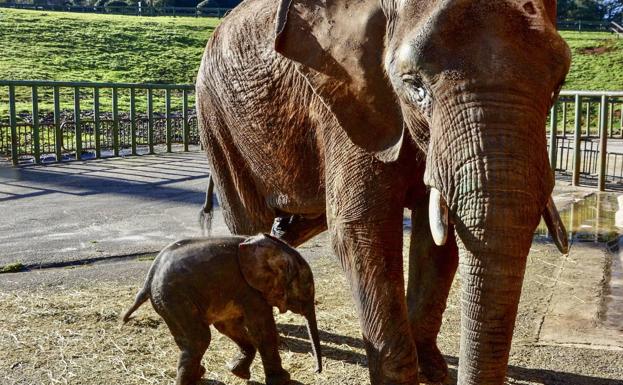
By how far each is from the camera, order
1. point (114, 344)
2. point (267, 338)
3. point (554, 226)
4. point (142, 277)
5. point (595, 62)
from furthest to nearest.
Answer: point (595, 62) < point (142, 277) < point (114, 344) < point (267, 338) < point (554, 226)

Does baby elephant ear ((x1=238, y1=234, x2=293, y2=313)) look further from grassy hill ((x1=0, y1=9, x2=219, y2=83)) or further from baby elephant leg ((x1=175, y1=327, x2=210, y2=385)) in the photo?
grassy hill ((x1=0, y1=9, x2=219, y2=83))

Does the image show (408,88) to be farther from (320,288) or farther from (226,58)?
(320,288)

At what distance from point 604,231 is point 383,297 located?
Answer: 21.8 ft

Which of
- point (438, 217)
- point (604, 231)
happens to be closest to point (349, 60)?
point (438, 217)

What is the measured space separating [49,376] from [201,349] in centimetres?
113

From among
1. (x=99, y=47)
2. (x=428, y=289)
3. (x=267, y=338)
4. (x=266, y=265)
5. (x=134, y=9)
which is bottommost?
(x=267, y=338)

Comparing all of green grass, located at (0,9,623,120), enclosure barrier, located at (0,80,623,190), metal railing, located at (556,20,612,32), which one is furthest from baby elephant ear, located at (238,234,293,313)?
metal railing, located at (556,20,612,32)

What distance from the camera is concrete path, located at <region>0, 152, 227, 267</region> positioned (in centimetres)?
845

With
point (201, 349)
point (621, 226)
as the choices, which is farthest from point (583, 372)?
point (621, 226)

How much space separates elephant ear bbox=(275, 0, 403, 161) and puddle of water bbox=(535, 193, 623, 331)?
9.76ft

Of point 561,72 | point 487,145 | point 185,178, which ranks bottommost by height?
point 185,178

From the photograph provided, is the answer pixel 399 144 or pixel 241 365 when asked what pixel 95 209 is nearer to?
pixel 241 365

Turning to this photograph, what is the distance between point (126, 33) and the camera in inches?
2098

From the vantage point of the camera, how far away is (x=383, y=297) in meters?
3.62
